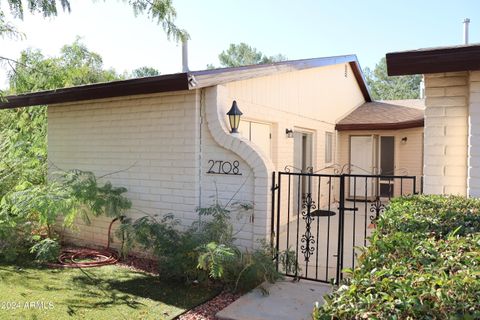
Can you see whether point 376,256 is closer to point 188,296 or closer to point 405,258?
point 405,258

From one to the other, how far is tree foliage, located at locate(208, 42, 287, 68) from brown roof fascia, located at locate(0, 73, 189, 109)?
36774mm

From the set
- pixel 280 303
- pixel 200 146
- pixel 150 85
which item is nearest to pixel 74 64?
pixel 150 85

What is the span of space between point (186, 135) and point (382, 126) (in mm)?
7743

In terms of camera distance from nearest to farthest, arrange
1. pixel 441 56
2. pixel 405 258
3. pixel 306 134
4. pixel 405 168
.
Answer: pixel 405 258, pixel 441 56, pixel 306 134, pixel 405 168

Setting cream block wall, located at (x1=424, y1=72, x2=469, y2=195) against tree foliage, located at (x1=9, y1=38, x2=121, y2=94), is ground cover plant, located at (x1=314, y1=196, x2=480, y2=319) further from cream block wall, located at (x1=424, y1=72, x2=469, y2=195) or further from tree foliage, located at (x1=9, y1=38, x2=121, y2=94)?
tree foliage, located at (x1=9, y1=38, x2=121, y2=94)

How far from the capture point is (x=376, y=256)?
2188 mm

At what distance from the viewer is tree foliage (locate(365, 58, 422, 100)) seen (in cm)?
4541

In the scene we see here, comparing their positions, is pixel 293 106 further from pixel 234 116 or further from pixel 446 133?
Answer: pixel 446 133

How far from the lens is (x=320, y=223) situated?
9047 mm

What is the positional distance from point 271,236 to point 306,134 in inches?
220

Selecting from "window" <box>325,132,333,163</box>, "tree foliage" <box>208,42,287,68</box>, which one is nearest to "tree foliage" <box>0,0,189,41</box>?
"window" <box>325,132,333,163</box>

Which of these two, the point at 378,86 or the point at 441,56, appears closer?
the point at 441,56

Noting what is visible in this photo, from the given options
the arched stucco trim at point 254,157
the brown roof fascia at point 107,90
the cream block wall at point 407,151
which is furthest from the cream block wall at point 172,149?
the cream block wall at point 407,151

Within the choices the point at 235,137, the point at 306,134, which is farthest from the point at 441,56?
the point at 306,134
